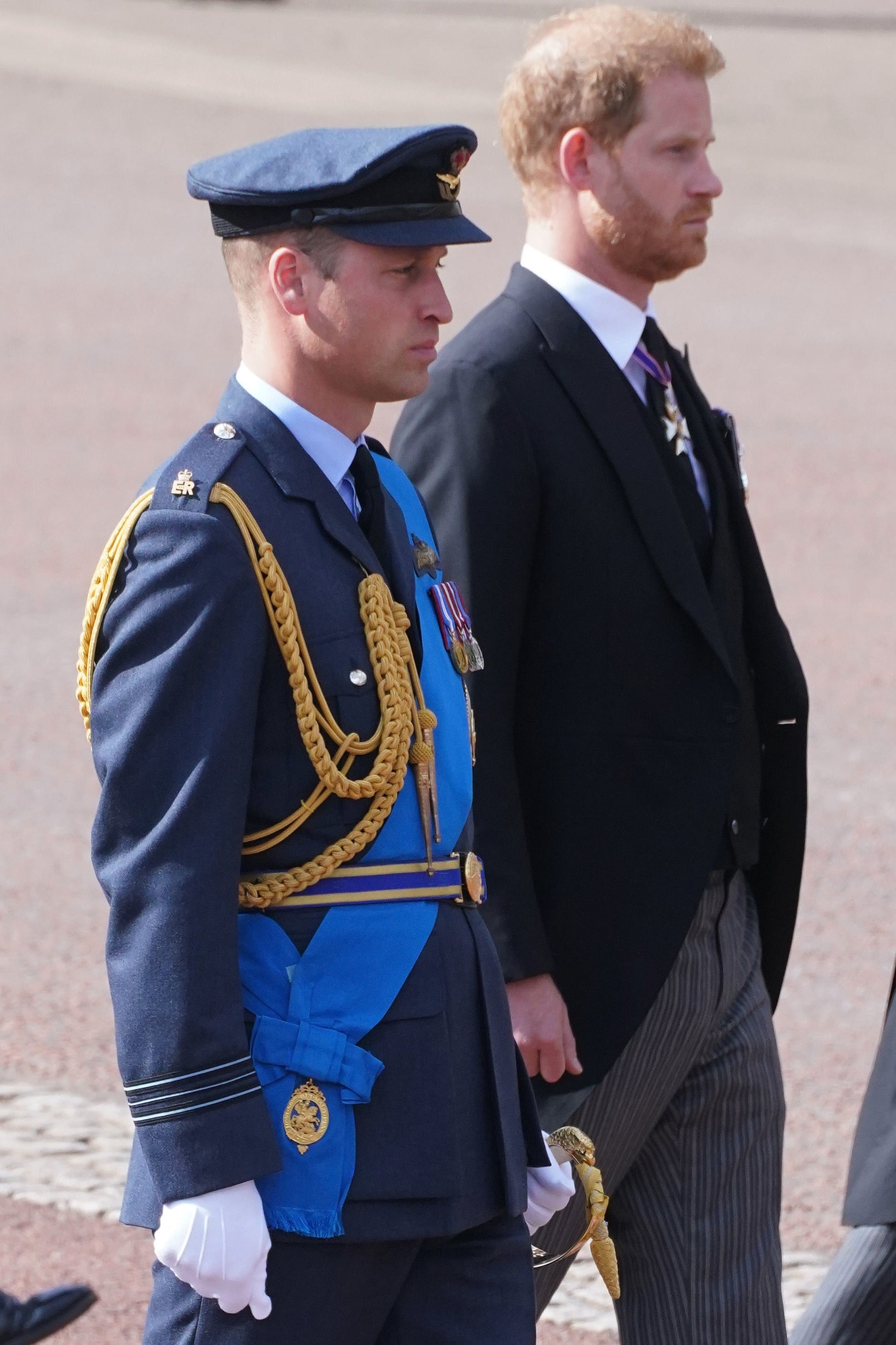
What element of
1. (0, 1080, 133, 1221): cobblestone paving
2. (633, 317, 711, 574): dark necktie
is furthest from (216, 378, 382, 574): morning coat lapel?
(0, 1080, 133, 1221): cobblestone paving

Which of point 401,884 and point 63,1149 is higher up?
point 401,884

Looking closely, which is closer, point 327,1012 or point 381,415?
point 327,1012

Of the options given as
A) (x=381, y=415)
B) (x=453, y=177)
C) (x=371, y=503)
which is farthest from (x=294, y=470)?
(x=381, y=415)

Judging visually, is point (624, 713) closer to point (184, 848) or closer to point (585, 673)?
point (585, 673)

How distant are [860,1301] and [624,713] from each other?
87 cm

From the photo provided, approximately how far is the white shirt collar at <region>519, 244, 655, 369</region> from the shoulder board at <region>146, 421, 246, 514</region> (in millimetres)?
844

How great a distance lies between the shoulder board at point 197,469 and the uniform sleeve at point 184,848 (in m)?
0.03

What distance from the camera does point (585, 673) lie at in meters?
3.02

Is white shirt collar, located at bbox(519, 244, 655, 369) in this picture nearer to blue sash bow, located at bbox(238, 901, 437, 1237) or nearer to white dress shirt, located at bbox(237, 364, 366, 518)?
white dress shirt, located at bbox(237, 364, 366, 518)

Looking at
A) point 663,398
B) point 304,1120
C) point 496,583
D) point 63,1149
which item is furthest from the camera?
point 63,1149

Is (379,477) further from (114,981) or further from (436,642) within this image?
(114,981)

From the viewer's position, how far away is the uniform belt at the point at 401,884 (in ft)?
7.75

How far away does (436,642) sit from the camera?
2.57 metres

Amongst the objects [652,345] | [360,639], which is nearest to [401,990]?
[360,639]
